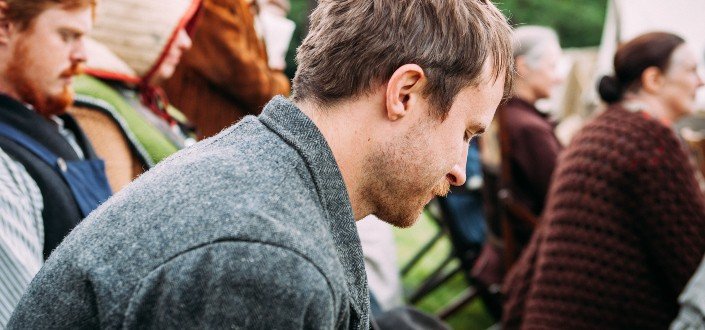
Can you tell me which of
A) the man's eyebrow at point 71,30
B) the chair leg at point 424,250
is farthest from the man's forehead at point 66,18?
the chair leg at point 424,250

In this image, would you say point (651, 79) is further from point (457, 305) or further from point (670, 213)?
point (457, 305)

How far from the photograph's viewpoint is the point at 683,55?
376 cm

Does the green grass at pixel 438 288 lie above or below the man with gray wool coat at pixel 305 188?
below

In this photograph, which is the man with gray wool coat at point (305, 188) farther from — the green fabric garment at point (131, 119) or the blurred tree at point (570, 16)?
the blurred tree at point (570, 16)

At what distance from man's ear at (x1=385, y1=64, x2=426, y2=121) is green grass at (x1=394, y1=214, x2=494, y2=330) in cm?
423

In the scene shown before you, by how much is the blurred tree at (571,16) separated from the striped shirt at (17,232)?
11.9 meters

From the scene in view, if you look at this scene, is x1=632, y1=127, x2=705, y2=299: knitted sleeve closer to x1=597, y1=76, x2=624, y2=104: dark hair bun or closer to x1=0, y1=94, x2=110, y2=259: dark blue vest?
x1=597, y1=76, x2=624, y2=104: dark hair bun

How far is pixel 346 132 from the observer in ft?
4.33

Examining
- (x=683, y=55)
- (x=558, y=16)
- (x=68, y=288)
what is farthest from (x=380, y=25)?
(x=558, y=16)

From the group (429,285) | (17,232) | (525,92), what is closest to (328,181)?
(17,232)

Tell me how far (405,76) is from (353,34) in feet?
0.35

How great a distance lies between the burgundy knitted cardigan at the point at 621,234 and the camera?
121 inches

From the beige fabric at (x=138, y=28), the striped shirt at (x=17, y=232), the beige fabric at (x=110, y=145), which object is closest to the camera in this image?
the striped shirt at (x=17, y=232)

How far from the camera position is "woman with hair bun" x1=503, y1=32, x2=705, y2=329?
10.1 feet
